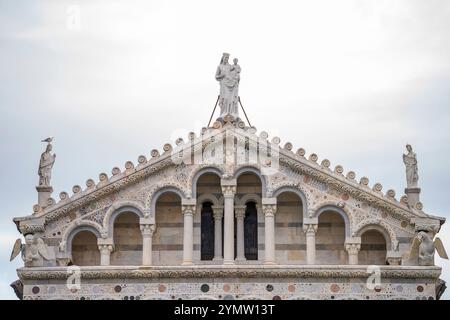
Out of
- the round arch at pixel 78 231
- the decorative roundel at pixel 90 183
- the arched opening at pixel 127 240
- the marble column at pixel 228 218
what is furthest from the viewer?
the arched opening at pixel 127 240

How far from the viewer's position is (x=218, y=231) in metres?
42.4

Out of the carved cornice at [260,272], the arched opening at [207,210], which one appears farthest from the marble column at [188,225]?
the carved cornice at [260,272]

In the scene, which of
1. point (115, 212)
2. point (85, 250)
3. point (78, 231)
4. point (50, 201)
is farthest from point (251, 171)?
point (50, 201)

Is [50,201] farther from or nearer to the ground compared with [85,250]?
farther from the ground

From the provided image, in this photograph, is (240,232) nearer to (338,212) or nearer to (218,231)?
(218,231)

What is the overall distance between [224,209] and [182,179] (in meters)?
1.43

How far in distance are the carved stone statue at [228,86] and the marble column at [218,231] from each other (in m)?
2.62

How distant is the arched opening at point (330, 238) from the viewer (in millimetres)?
42188

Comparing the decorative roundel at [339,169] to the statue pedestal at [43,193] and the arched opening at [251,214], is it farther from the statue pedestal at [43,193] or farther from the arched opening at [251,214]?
the statue pedestal at [43,193]

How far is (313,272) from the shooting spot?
4069 centimetres

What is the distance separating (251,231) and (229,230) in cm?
137
